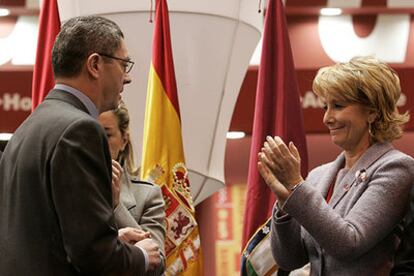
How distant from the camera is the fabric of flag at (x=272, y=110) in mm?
3877

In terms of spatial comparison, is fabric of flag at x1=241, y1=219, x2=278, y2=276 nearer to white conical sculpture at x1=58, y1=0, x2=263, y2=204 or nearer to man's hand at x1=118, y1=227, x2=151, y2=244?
white conical sculpture at x1=58, y1=0, x2=263, y2=204

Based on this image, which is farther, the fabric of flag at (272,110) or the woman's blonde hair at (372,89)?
the fabric of flag at (272,110)

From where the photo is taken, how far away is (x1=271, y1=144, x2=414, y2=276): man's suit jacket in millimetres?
2621

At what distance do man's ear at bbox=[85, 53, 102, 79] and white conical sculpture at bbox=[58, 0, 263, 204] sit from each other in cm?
153

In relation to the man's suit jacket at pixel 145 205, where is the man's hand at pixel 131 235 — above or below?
above

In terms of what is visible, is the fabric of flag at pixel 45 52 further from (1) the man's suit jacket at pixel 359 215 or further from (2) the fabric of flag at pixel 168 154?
(1) the man's suit jacket at pixel 359 215

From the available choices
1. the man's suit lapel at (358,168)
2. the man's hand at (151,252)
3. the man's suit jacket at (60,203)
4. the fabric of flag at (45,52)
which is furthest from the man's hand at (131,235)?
the fabric of flag at (45,52)

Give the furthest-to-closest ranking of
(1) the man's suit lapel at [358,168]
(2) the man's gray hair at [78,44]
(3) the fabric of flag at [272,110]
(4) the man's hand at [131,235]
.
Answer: (3) the fabric of flag at [272,110] < (1) the man's suit lapel at [358,168] < (4) the man's hand at [131,235] < (2) the man's gray hair at [78,44]

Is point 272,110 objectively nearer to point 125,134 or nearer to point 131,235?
point 125,134

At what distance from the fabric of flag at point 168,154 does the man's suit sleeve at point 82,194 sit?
146 cm

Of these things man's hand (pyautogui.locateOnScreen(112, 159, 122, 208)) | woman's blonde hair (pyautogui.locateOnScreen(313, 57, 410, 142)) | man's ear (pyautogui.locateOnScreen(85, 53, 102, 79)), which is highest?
man's ear (pyautogui.locateOnScreen(85, 53, 102, 79))

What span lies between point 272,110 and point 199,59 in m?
0.40

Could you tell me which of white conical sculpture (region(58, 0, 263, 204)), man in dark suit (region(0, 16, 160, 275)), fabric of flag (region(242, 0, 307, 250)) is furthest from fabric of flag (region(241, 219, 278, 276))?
man in dark suit (region(0, 16, 160, 275))

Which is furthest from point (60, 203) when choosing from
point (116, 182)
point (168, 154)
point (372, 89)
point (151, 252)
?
point (168, 154)
